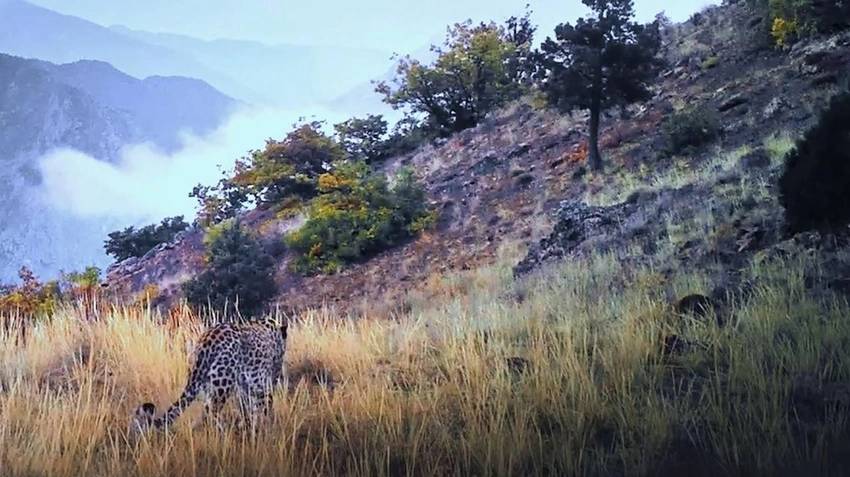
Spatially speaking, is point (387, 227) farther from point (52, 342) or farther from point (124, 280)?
point (52, 342)

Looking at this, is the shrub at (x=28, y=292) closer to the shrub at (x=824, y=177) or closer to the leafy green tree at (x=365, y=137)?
the shrub at (x=824, y=177)

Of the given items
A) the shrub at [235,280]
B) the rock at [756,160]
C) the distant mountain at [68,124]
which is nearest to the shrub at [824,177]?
the rock at [756,160]

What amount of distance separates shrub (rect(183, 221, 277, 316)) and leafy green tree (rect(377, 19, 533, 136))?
19720 mm

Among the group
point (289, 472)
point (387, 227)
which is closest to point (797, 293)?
point (289, 472)

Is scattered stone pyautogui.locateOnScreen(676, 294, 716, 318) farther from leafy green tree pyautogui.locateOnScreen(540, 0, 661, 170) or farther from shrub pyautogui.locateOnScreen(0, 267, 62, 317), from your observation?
leafy green tree pyautogui.locateOnScreen(540, 0, 661, 170)

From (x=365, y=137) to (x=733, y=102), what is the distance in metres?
20.5

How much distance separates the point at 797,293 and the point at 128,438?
4.55m

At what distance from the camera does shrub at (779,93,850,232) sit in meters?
6.55

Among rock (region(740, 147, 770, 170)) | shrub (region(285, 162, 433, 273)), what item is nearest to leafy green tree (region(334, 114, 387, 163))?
shrub (region(285, 162, 433, 273))

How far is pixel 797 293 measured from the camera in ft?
17.8

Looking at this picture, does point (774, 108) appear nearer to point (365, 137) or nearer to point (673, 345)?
point (673, 345)

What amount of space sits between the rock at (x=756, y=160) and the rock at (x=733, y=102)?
615 centimetres

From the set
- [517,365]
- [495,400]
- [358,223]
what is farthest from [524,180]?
[495,400]

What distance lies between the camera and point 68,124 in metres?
40.3
